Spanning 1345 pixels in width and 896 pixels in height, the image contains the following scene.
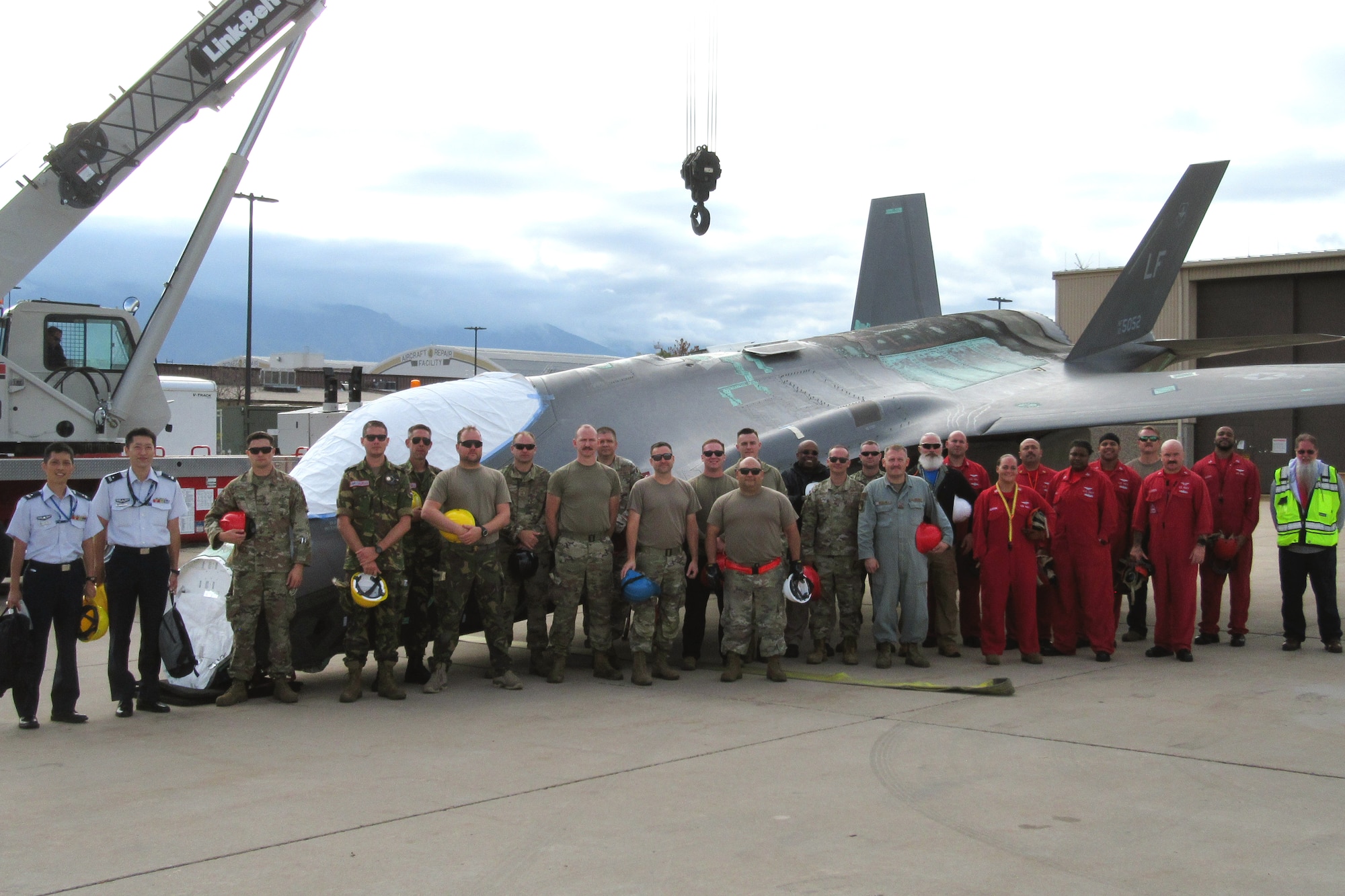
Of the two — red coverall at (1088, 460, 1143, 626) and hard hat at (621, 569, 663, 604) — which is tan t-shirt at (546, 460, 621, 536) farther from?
red coverall at (1088, 460, 1143, 626)

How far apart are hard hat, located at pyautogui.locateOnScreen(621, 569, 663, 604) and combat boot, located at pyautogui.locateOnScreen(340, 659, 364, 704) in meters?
1.84

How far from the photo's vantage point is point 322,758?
18.2 ft

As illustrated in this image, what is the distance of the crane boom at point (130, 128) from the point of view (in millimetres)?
13898

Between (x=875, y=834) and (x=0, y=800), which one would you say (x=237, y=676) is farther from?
(x=875, y=834)

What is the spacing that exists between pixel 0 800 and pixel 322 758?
4.67 ft

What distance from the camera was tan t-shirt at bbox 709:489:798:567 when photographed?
7.57 metres

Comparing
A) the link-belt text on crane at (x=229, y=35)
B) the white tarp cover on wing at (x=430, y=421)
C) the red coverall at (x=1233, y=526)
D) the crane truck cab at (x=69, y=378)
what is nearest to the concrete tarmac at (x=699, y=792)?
the white tarp cover on wing at (x=430, y=421)

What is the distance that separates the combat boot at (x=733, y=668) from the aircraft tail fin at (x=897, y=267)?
27.3 feet

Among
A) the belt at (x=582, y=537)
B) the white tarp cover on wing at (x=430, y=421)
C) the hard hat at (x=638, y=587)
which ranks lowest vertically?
the hard hat at (x=638, y=587)

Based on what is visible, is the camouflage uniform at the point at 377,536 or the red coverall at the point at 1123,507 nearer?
the camouflage uniform at the point at 377,536

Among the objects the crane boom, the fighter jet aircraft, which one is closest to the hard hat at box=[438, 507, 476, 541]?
the fighter jet aircraft

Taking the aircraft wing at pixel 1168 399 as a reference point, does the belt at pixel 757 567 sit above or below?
below

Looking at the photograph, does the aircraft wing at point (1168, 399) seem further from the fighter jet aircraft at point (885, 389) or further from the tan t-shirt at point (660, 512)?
the tan t-shirt at point (660, 512)

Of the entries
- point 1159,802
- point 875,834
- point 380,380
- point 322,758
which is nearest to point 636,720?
point 322,758
